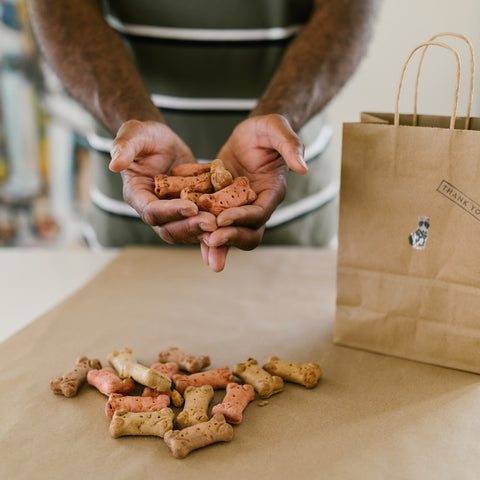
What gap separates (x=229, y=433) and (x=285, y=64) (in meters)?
0.86

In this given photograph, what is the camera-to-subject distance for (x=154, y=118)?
1191 mm

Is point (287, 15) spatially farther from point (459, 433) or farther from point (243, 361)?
point (459, 433)

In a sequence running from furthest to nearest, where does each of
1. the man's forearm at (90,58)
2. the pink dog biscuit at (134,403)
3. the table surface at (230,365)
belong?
1. the man's forearm at (90,58)
2. the pink dog biscuit at (134,403)
3. the table surface at (230,365)

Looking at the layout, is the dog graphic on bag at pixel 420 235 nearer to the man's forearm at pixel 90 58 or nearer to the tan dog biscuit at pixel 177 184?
the tan dog biscuit at pixel 177 184

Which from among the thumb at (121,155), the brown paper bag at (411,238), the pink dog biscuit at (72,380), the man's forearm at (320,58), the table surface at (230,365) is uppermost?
the man's forearm at (320,58)

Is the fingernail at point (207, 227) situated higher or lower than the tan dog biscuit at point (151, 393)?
higher

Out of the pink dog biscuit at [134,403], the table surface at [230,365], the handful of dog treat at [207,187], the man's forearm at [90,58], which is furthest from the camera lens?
the man's forearm at [90,58]

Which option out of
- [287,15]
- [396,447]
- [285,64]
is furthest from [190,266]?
[396,447]

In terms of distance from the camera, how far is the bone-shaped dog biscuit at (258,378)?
35.7 inches

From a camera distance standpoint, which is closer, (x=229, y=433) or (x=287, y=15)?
(x=229, y=433)

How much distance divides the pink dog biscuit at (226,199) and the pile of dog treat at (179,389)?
256 millimetres

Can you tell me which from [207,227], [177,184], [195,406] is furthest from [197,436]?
[177,184]

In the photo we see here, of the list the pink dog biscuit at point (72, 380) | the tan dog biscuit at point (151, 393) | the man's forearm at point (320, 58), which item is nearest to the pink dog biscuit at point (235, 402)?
the tan dog biscuit at point (151, 393)

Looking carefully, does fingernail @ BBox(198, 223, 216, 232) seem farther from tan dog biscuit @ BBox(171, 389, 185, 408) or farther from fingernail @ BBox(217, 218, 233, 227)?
tan dog biscuit @ BBox(171, 389, 185, 408)
